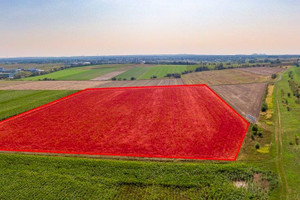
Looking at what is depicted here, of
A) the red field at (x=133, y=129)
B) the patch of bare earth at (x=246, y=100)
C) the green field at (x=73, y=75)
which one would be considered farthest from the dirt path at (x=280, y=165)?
the green field at (x=73, y=75)

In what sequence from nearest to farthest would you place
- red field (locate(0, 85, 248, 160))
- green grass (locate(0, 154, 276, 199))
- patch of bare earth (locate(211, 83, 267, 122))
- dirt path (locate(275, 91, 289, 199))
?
dirt path (locate(275, 91, 289, 199)) < green grass (locate(0, 154, 276, 199)) < red field (locate(0, 85, 248, 160)) < patch of bare earth (locate(211, 83, 267, 122))

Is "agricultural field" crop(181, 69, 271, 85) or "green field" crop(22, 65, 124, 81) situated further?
"green field" crop(22, 65, 124, 81)

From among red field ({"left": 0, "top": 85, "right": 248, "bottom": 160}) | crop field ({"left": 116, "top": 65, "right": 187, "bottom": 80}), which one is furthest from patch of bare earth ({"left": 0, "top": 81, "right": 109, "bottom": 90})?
red field ({"left": 0, "top": 85, "right": 248, "bottom": 160})

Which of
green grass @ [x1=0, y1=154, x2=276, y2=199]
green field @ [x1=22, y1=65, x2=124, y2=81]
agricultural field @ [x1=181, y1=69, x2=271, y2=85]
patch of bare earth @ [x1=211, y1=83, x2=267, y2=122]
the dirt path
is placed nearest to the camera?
the dirt path

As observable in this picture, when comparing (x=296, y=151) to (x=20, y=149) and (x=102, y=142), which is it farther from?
(x=20, y=149)

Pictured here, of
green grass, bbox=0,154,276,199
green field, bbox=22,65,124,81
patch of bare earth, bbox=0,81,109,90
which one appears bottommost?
green grass, bbox=0,154,276,199

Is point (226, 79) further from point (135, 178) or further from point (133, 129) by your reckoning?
point (135, 178)

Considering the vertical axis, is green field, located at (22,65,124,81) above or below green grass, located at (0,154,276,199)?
above

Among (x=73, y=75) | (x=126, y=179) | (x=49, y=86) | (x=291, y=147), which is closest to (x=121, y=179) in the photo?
(x=126, y=179)

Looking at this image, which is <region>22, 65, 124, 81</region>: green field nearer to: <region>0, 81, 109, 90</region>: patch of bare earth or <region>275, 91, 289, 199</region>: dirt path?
<region>0, 81, 109, 90</region>: patch of bare earth
